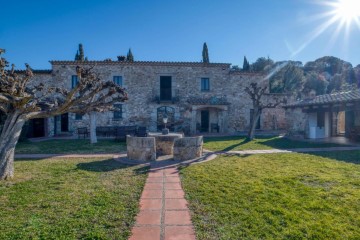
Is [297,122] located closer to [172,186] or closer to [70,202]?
[172,186]

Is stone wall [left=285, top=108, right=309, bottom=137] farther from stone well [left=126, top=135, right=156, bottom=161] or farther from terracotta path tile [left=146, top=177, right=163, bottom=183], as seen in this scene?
terracotta path tile [left=146, top=177, right=163, bottom=183]

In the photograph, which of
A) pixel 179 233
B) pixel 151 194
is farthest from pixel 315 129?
pixel 179 233

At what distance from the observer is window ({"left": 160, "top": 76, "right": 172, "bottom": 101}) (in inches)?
735

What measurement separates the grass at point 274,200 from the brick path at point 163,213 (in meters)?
0.17

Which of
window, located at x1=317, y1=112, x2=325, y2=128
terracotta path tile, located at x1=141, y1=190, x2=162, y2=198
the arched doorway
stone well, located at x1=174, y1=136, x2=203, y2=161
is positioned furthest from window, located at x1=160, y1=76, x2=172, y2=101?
terracotta path tile, located at x1=141, y1=190, x2=162, y2=198

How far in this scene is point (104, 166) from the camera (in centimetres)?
665

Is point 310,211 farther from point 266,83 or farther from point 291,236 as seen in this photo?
point 266,83

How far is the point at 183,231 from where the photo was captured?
296 centimetres

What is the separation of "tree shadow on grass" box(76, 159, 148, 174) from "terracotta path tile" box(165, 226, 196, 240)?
3031 millimetres

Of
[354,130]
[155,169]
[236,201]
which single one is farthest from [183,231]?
[354,130]

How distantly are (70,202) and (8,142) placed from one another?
2.76 metres

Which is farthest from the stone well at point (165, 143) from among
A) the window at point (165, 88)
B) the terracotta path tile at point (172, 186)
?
the window at point (165, 88)

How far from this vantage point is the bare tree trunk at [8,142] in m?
5.17

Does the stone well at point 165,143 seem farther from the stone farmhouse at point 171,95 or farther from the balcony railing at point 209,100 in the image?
the balcony railing at point 209,100
